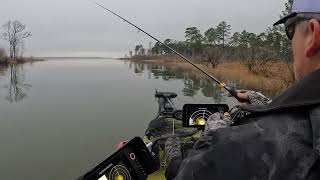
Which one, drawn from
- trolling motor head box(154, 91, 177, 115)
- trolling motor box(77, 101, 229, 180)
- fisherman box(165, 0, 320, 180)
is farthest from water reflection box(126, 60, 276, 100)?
fisherman box(165, 0, 320, 180)

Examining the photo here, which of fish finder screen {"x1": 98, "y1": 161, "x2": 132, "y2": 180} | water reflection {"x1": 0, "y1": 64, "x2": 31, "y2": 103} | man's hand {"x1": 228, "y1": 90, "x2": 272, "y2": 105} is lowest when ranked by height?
water reflection {"x1": 0, "y1": 64, "x2": 31, "y2": 103}

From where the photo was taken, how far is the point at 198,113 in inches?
135

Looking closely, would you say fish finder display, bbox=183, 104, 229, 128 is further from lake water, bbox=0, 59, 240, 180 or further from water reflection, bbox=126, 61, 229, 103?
water reflection, bbox=126, 61, 229, 103

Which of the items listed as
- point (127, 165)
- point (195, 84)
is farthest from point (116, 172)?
point (195, 84)

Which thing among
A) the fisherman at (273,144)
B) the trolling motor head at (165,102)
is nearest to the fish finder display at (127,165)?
the fisherman at (273,144)

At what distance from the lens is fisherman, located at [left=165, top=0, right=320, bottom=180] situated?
3.42 feet

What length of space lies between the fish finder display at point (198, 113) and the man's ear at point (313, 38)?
6.89 feet

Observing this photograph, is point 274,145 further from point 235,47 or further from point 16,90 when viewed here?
point 235,47

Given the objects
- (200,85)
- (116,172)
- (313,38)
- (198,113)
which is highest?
(313,38)

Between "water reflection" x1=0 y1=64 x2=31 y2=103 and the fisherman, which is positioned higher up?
the fisherman

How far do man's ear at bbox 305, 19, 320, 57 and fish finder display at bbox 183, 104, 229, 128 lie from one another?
2.10 meters

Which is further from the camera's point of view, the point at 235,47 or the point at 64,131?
the point at 235,47

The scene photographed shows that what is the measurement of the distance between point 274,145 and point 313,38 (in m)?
0.36

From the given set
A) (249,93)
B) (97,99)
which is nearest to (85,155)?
(249,93)
